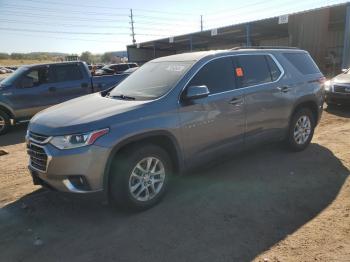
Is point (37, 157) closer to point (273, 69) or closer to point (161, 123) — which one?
point (161, 123)

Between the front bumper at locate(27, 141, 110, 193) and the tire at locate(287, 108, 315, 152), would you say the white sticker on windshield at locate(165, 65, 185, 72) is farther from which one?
the tire at locate(287, 108, 315, 152)

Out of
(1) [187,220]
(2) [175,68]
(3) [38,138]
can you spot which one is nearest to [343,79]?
(2) [175,68]

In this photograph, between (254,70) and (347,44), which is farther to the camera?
(347,44)

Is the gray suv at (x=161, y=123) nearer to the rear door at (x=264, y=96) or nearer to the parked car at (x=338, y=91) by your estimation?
the rear door at (x=264, y=96)

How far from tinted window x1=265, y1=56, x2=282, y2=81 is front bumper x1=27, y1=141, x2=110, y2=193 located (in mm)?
3122

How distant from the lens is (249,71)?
499 cm

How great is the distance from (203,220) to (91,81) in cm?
763

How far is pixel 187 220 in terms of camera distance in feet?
12.4

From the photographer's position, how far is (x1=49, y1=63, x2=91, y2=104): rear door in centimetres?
971

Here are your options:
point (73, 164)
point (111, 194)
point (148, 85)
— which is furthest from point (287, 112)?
point (73, 164)

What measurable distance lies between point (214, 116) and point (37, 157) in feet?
7.29

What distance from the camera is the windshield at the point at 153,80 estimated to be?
4.24m

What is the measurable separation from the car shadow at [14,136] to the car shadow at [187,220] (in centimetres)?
412

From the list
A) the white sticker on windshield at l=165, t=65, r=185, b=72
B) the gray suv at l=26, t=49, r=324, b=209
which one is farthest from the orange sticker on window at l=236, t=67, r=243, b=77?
the white sticker on windshield at l=165, t=65, r=185, b=72
